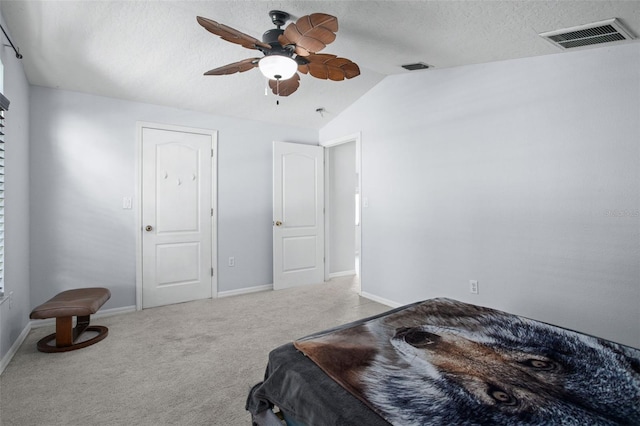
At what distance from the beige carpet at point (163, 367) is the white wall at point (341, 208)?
1.60 m

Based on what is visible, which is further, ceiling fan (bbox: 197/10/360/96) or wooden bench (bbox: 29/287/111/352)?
wooden bench (bbox: 29/287/111/352)

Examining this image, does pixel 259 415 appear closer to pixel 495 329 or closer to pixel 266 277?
pixel 495 329

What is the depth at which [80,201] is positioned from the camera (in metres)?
3.39

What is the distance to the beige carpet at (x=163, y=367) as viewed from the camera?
1.85 meters

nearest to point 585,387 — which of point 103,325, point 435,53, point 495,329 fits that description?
point 495,329

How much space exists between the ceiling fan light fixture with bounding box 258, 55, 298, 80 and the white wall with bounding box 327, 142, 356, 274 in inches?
124

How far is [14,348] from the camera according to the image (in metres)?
2.61

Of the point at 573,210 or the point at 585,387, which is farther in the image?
the point at 573,210

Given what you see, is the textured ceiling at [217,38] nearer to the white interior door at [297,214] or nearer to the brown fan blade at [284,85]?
the brown fan blade at [284,85]

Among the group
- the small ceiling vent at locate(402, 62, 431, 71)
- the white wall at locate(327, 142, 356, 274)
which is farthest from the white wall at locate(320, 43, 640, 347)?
the white wall at locate(327, 142, 356, 274)

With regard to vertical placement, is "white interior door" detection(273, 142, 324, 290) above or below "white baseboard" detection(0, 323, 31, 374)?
above

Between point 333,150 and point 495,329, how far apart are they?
420 centimetres

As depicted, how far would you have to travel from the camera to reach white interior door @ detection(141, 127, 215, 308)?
3.75m

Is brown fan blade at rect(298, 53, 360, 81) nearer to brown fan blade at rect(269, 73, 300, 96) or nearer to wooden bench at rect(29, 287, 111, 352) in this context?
brown fan blade at rect(269, 73, 300, 96)
